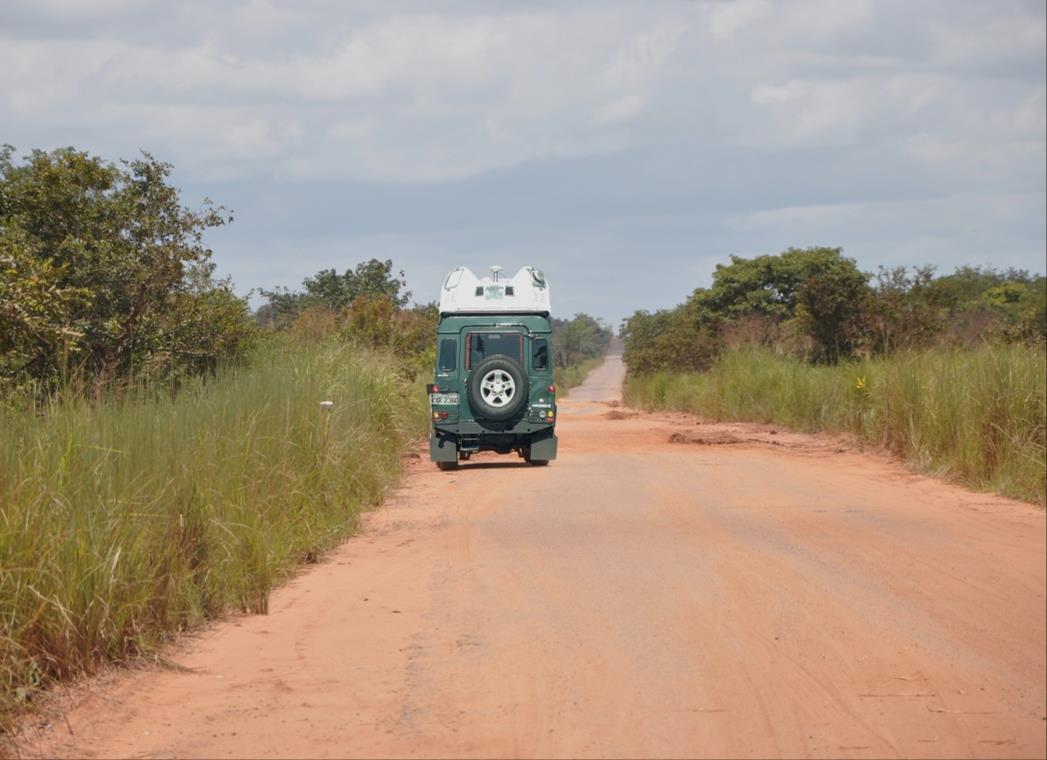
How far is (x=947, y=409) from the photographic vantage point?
9.73 m

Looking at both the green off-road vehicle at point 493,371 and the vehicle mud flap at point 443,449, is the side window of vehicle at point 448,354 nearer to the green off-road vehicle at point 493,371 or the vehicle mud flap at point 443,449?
the green off-road vehicle at point 493,371

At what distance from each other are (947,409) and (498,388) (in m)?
9.15

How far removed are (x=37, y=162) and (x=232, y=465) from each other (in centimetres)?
691

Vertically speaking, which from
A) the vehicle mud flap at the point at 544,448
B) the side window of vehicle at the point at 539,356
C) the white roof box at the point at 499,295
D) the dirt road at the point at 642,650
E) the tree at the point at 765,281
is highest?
the tree at the point at 765,281

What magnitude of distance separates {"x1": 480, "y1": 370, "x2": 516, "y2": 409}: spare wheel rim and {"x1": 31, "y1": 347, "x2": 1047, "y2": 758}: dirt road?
719cm

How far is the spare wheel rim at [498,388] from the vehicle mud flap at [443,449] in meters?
1.16

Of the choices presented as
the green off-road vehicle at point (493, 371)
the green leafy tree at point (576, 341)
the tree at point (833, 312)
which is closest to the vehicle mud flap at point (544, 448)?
the green off-road vehicle at point (493, 371)

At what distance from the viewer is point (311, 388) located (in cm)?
1332

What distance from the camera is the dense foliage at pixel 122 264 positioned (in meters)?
14.1

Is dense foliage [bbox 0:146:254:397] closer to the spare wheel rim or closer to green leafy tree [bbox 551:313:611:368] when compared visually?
the spare wheel rim

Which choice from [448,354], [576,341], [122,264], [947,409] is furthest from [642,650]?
[576,341]

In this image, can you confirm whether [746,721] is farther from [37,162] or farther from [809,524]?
[37,162]

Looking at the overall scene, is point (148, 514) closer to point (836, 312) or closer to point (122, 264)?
point (122, 264)

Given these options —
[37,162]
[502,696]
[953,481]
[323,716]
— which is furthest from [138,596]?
[37,162]
